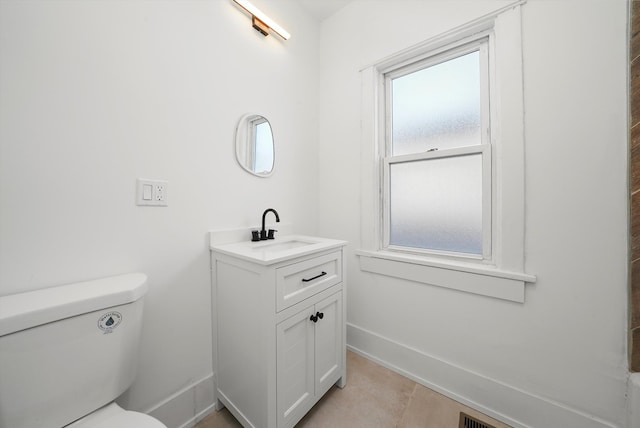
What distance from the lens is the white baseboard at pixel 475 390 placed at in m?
1.07

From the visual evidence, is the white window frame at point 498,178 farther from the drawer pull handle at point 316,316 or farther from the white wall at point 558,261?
the drawer pull handle at point 316,316

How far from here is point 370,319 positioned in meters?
1.68

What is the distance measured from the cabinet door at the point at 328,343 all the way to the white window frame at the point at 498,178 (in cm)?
48

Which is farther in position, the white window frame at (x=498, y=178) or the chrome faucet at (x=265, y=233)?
the chrome faucet at (x=265, y=233)

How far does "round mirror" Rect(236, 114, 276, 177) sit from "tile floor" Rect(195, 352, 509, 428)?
1395 millimetres

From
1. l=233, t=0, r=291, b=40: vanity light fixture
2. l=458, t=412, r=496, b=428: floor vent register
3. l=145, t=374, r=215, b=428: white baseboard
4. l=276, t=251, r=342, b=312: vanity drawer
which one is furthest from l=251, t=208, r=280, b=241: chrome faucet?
l=458, t=412, r=496, b=428: floor vent register

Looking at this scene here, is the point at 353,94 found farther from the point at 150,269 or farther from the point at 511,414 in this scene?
the point at 511,414

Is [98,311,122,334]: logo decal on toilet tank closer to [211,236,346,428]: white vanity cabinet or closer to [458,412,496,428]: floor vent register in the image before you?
[211,236,346,428]: white vanity cabinet

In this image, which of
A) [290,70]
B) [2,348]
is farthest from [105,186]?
[290,70]

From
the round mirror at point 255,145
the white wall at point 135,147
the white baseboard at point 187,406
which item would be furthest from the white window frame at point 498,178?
the white baseboard at point 187,406

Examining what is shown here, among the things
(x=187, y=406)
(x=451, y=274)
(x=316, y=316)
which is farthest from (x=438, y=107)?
(x=187, y=406)

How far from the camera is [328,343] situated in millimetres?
1289

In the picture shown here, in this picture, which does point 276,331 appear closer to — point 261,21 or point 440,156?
point 440,156

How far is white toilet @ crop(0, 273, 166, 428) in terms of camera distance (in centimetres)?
64
